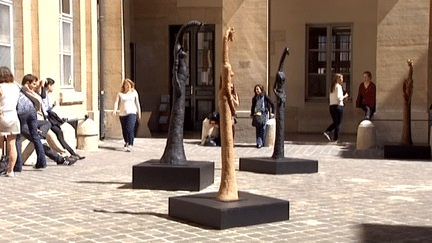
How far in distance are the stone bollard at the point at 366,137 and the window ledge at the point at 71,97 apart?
6269 millimetres

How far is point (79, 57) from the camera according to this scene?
15383 mm

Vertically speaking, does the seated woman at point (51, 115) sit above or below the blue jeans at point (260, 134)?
above

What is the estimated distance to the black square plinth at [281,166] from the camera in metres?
10.8

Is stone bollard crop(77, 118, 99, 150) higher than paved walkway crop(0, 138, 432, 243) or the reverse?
higher

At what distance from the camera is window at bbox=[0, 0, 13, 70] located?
12141 millimetres

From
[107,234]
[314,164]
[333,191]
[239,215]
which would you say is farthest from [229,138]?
[314,164]

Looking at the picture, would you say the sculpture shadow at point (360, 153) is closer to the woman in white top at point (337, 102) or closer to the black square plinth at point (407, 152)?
the black square plinth at point (407, 152)

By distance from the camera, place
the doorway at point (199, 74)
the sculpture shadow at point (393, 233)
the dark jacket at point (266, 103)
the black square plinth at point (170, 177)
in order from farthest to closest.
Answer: the doorway at point (199, 74), the dark jacket at point (266, 103), the black square plinth at point (170, 177), the sculpture shadow at point (393, 233)

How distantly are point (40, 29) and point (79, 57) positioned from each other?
220 cm

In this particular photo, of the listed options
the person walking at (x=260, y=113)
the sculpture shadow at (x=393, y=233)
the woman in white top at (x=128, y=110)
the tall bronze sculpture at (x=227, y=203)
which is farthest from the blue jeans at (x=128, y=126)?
the sculpture shadow at (x=393, y=233)

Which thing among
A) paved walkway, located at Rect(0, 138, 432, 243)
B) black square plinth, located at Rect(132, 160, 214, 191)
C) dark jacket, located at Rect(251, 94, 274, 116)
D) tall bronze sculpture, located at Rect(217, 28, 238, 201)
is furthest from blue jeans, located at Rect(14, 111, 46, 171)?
dark jacket, located at Rect(251, 94, 274, 116)

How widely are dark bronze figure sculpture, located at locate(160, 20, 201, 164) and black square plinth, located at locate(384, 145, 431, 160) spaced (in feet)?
18.5

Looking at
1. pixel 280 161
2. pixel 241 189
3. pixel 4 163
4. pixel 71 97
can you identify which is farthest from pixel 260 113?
pixel 4 163

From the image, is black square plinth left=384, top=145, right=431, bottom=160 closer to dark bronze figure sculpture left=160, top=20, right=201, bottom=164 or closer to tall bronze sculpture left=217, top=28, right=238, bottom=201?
dark bronze figure sculpture left=160, top=20, right=201, bottom=164
